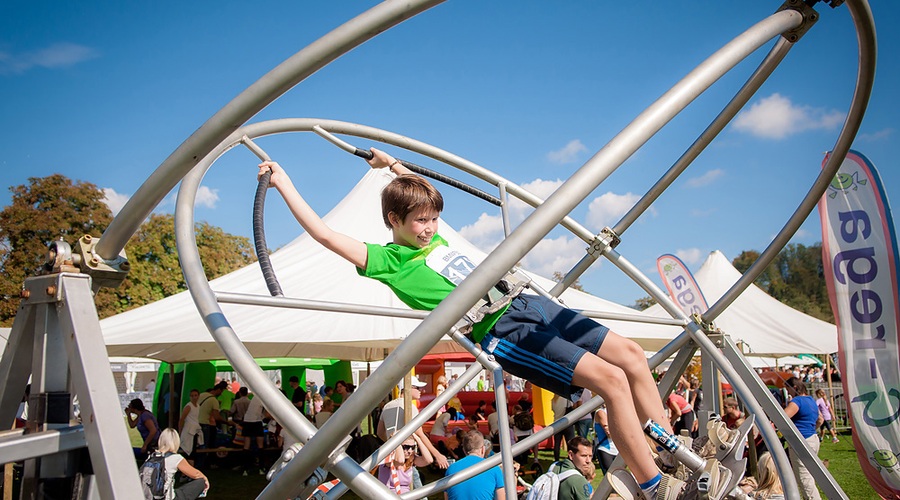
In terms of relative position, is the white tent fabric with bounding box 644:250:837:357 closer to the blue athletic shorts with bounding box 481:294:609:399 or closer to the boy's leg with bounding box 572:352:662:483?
the blue athletic shorts with bounding box 481:294:609:399

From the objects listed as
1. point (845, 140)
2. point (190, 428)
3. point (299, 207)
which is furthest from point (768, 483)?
point (190, 428)

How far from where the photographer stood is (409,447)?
6598 mm

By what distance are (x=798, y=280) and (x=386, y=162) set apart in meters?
73.5

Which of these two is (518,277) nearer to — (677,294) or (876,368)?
(876,368)

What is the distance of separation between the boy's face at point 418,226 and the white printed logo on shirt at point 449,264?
0.07m

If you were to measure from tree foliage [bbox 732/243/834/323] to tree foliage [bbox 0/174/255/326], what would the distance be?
51.2 metres

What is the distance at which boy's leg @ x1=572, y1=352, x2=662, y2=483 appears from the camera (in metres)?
2.20

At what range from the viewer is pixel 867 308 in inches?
168

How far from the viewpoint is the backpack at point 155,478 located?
236 inches

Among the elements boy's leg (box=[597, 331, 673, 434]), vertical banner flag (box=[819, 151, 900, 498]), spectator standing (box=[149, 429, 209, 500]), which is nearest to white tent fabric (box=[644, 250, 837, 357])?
vertical banner flag (box=[819, 151, 900, 498])

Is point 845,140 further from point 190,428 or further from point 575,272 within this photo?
point 190,428

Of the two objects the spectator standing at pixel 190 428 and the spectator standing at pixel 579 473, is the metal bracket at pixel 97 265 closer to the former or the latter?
the spectator standing at pixel 579 473

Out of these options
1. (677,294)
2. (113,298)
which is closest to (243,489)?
(677,294)

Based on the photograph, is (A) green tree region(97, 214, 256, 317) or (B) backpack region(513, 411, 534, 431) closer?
(B) backpack region(513, 411, 534, 431)
